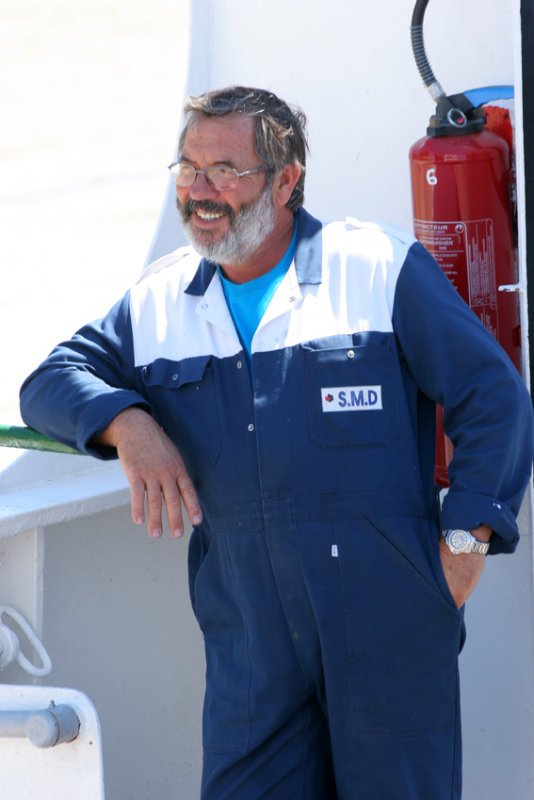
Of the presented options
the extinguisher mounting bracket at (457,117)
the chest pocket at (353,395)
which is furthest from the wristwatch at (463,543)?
the extinguisher mounting bracket at (457,117)

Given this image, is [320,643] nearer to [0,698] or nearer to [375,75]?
[0,698]

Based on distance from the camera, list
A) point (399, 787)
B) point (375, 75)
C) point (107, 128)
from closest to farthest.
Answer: point (399, 787) → point (375, 75) → point (107, 128)

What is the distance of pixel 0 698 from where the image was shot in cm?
217

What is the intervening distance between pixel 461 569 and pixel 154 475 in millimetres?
578

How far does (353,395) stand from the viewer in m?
2.08

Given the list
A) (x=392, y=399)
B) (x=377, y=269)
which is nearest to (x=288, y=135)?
(x=377, y=269)

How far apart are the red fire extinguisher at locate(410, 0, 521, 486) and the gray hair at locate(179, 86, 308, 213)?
0.90 feet

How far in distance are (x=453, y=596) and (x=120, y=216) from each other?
356 inches

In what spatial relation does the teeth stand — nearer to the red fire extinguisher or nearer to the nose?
the nose

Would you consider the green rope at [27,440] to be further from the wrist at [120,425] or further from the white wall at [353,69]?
the white wall at [353,69]

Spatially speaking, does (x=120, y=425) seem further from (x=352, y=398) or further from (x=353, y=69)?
(x=353, y=69)

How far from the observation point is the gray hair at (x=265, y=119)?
87.7 inches

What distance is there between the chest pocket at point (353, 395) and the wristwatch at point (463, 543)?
200 mm

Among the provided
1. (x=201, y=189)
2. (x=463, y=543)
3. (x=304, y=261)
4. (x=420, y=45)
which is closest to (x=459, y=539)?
(x=463, y=543)
